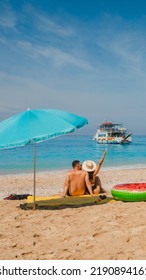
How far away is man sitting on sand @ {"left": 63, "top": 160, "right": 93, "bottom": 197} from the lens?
8.20 meters

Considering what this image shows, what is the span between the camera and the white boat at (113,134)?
7638cm

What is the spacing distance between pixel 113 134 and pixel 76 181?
70.6m

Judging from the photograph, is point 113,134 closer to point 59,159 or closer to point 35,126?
point 59,159

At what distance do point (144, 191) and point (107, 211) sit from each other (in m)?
1.54

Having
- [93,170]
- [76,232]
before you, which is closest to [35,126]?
[76,232]

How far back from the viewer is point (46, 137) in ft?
20.4

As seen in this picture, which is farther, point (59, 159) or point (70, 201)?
point (59, 159)

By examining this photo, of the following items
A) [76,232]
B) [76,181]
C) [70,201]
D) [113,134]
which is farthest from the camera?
[113,134]

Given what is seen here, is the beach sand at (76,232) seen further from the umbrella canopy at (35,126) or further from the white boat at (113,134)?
the white boat at (113,134)

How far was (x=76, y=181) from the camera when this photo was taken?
8297 millimetres

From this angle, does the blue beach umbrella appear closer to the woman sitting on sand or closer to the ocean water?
the ocean water

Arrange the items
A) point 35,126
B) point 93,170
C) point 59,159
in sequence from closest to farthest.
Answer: point 35,126 < point 93,170 < point 59,159

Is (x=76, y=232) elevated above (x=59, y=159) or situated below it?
below
